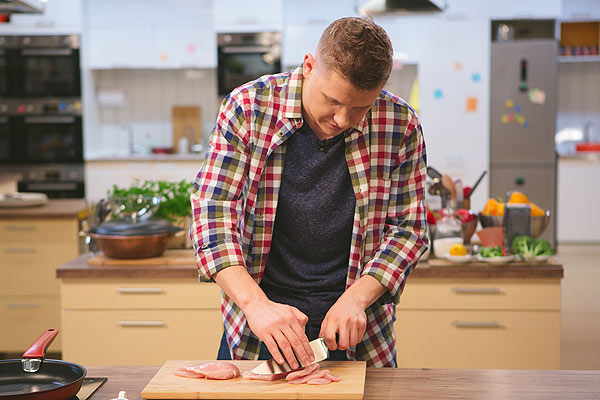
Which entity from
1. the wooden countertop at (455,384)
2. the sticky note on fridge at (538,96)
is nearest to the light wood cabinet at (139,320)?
the wooden countertop at (455,384)

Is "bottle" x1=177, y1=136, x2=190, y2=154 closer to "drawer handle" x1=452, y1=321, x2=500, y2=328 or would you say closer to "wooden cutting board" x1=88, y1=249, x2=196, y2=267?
"wooden cutting board" x1=88, y1=249, x2=196, y2=267

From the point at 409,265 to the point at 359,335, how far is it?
0.73 feet

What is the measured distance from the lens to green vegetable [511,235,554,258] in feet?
9.42

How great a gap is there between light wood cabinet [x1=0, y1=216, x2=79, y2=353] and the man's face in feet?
9.17

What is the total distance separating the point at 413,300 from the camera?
9.55 ft

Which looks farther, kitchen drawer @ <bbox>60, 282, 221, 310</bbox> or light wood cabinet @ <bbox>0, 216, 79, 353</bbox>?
light wood cabinet @ <bbox>0, 216, 79, 353</bbox>

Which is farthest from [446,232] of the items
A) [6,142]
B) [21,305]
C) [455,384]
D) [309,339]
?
[6,142]

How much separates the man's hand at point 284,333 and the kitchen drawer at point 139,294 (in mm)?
1544

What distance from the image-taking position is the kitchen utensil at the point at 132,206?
297 cm

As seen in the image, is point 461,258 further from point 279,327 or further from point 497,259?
point 279,327

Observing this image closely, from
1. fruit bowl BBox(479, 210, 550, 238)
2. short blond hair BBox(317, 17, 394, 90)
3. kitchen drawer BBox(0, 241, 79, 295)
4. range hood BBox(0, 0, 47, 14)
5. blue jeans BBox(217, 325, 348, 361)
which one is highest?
range hood BBox(0, 0, 47, 14)

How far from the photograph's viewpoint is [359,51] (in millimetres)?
1333

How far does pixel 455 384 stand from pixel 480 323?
153cm

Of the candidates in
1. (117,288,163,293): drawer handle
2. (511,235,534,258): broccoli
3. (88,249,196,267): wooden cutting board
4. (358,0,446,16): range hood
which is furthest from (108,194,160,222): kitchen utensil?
(358,0,446,16): range hood
